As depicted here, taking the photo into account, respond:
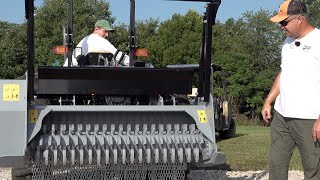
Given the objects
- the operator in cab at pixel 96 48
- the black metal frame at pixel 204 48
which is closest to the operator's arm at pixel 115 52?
the operator in cab at pixel 96 48

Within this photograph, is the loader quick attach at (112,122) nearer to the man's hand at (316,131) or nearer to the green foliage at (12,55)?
the man's hand at (316,131)

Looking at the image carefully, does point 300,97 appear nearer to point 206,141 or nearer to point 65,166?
point 206,141

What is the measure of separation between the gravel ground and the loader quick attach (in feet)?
6.74

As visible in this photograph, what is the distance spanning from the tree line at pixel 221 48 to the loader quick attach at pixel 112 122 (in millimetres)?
11913

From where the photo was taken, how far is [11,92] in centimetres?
528

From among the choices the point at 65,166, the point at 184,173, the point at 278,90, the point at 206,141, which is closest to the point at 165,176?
the point at 184,173

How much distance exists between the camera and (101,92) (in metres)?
5.67

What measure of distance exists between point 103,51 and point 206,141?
172 cm

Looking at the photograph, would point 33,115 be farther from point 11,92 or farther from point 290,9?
point 290,9

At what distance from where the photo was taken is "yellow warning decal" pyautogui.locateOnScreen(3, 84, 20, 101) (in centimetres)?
527

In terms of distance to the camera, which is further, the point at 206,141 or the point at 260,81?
the point at 260,81

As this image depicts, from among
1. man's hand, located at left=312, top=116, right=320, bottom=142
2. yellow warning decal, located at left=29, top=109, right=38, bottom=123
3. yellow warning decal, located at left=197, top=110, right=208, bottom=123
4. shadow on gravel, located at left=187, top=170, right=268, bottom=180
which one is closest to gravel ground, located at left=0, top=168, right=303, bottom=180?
shadow on gravel, located at left=187, top=170, right=268, bottom=180

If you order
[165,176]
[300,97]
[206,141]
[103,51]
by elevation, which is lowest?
[165,176]

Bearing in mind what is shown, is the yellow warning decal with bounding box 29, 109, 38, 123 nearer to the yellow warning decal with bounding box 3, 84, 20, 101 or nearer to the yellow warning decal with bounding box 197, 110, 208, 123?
the yellow warning decal with bounding box 3, 84, 20, 101
